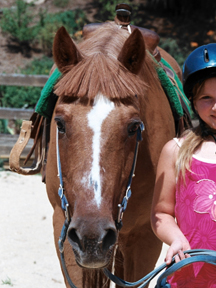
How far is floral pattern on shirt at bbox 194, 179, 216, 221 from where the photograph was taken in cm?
155

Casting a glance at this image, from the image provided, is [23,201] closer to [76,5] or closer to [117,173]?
[117,173]

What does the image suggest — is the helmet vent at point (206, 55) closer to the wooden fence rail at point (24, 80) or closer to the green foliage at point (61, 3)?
the wooden fence rail at point (24, 80)

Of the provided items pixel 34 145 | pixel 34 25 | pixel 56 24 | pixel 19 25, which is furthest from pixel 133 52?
pixel 34 25

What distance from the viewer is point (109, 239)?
157 centimetres

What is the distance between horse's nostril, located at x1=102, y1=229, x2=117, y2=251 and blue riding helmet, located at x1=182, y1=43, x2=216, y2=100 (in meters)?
0.73

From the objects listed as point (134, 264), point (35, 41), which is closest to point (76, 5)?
point (35, 41)

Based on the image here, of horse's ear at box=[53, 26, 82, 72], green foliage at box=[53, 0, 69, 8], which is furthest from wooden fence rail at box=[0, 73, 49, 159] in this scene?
green foliage at box=[53, 0, 69, 8]

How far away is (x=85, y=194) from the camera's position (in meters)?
1.56

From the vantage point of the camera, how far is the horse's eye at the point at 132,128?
1735 mm

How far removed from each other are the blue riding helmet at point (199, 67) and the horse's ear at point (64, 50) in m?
0.51

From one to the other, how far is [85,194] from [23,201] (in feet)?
13.2

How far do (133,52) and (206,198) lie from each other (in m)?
0.77

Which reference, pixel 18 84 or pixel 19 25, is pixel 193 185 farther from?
pixel 19 25

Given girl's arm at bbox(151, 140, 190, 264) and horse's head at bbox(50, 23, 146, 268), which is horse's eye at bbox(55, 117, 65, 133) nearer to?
horse's head at bbox(50, 23, 146, 268)
